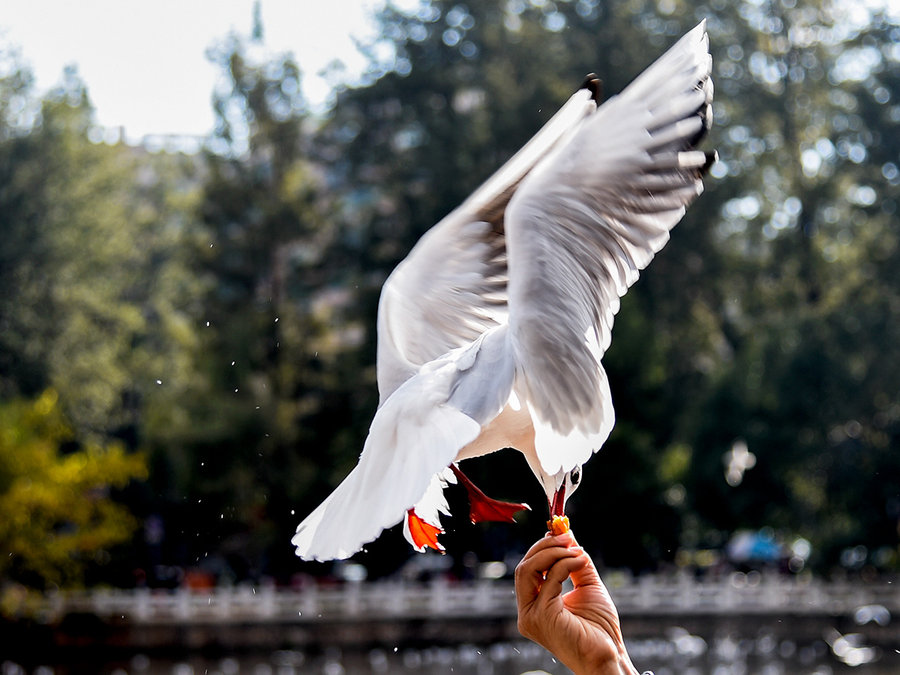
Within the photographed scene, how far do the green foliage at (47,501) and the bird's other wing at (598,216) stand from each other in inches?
492

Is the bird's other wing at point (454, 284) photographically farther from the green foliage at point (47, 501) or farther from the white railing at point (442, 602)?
the white railing at point (442, 602)

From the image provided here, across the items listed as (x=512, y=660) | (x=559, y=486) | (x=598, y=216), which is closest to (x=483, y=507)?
(x=559, y=486)

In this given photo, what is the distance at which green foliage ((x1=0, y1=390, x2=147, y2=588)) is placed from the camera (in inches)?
569

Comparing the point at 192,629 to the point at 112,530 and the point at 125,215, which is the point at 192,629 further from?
the point at 125,215

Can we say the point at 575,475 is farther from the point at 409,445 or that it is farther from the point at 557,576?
the point at 557,576

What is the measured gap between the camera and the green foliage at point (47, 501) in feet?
47.4

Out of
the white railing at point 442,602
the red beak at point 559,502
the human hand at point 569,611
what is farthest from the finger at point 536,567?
the white railing at point 442,602

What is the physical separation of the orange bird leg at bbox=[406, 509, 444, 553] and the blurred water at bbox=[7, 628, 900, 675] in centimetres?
1181

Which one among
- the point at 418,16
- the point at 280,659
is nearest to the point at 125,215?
the point at 418,16

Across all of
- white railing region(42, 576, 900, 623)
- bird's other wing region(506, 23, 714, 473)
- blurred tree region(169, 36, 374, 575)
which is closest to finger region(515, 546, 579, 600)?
bird's other wing region(506, 23, 714, 473)

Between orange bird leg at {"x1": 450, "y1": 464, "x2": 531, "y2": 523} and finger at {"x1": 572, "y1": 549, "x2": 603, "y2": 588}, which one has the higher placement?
finger at {"x1": 572, "y1": 549, "x2": 603, "y2": 588}

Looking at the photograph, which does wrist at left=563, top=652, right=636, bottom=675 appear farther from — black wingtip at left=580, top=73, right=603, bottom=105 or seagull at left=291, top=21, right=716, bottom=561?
black wingtip at left=580, top=73, right=603, bottom=105

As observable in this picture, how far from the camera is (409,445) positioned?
246 cm

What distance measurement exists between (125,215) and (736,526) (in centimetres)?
1049
